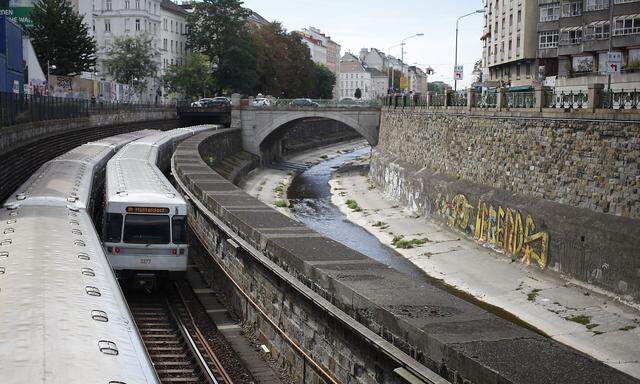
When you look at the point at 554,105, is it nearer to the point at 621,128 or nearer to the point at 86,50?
the point at 621,128

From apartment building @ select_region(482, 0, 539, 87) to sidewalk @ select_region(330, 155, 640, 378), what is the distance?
33204mm

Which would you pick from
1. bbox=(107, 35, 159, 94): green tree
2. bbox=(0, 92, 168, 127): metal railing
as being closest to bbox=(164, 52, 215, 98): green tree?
bbox=(107, 35, 159, 94): green tree

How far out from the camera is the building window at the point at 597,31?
198ft

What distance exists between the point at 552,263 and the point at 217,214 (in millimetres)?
14449

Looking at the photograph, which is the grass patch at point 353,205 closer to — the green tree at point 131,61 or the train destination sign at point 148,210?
the train destination sign at point 148,210

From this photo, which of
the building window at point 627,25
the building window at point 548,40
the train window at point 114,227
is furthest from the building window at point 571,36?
the train window at point 114,227

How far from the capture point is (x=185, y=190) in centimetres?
3148

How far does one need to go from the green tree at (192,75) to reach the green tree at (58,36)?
29.4 metres

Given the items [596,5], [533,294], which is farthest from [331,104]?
[533,294]

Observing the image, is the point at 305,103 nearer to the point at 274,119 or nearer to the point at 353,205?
the point at 274,119

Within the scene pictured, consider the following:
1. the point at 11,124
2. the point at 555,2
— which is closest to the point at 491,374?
the point at 11,124

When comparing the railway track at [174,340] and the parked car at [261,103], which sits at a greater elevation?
the parked car at [261,103]

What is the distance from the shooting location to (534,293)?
28.7m

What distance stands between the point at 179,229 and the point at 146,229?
941 millimetres
